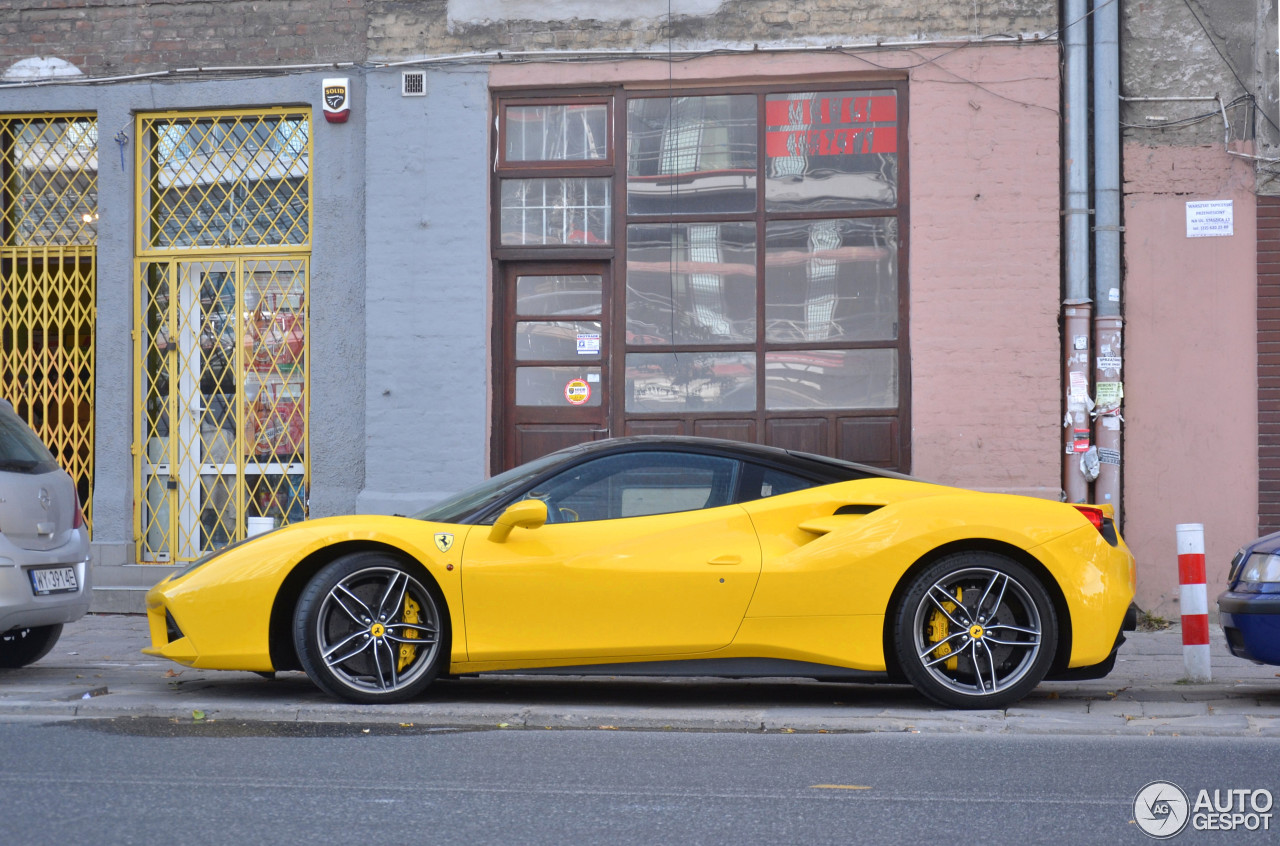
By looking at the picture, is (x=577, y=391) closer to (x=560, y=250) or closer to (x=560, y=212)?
(x=560, y=250)

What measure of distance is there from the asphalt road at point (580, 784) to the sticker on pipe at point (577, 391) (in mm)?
5233

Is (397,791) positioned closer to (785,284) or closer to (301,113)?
(785,284)

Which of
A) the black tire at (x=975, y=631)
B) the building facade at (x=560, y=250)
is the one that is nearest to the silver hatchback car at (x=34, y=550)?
the building facade at (x=560, y=250)

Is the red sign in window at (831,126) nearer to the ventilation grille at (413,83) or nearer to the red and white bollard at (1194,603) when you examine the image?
the ventilation grille at (413,83)

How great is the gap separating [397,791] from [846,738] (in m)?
2.06

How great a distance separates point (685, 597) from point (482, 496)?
45.5 inches

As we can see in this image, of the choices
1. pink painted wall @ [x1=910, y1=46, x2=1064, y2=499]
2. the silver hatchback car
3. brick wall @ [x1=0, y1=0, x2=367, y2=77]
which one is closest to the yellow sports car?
the silver hatchback car

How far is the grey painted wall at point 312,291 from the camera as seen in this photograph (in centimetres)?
1084

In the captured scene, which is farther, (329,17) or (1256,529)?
(329,17)

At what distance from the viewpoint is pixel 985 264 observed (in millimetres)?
10188

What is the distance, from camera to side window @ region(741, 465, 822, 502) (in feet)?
20.6

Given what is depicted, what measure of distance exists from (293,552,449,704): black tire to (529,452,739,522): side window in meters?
0.73

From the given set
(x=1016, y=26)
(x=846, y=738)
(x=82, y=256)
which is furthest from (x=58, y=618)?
(x=1016, y=26)

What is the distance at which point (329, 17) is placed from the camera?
1090 centimetres
